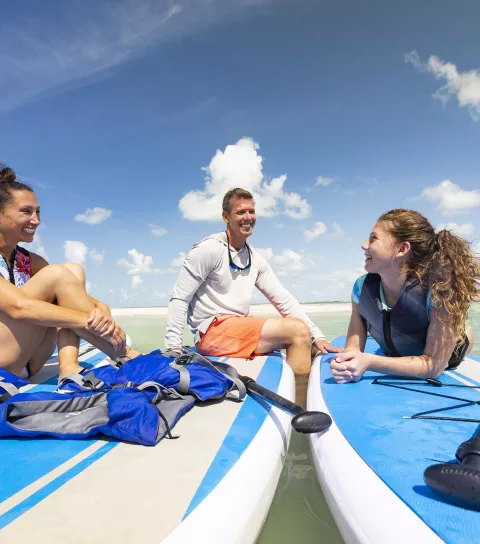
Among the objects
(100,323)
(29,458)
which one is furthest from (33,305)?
(29,458)

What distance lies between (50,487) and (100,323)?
134cm

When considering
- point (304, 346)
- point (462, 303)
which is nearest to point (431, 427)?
point (462, 303)

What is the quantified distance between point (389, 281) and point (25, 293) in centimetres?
224

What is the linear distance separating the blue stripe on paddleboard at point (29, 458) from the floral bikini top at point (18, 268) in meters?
1.26

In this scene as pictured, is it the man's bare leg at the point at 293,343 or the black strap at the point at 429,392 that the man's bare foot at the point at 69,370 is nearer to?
the man's bare leg at the point at 293,343

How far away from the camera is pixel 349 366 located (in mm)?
2477

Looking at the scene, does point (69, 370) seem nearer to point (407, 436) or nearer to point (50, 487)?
point (50, 487)

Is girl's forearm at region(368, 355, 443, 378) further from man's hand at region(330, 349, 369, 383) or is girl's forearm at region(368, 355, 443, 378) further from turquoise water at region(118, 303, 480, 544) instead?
turquoise water at region(118, 303, 480, 544)

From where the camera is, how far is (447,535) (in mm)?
1016

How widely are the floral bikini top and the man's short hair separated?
5.50 feet

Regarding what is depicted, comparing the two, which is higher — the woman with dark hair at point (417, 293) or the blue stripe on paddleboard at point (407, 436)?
the woman with dark hair at point (417, 293)

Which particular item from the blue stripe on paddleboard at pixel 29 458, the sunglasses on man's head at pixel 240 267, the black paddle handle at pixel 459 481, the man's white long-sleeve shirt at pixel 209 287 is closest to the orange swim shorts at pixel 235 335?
the man's white long-sleeve shirt at pixel 209 287

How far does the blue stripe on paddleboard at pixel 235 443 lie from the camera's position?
1.28 m

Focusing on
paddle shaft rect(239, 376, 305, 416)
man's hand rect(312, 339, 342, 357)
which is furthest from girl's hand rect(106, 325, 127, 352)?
man's hand rect(312, 339, 342, 357)
